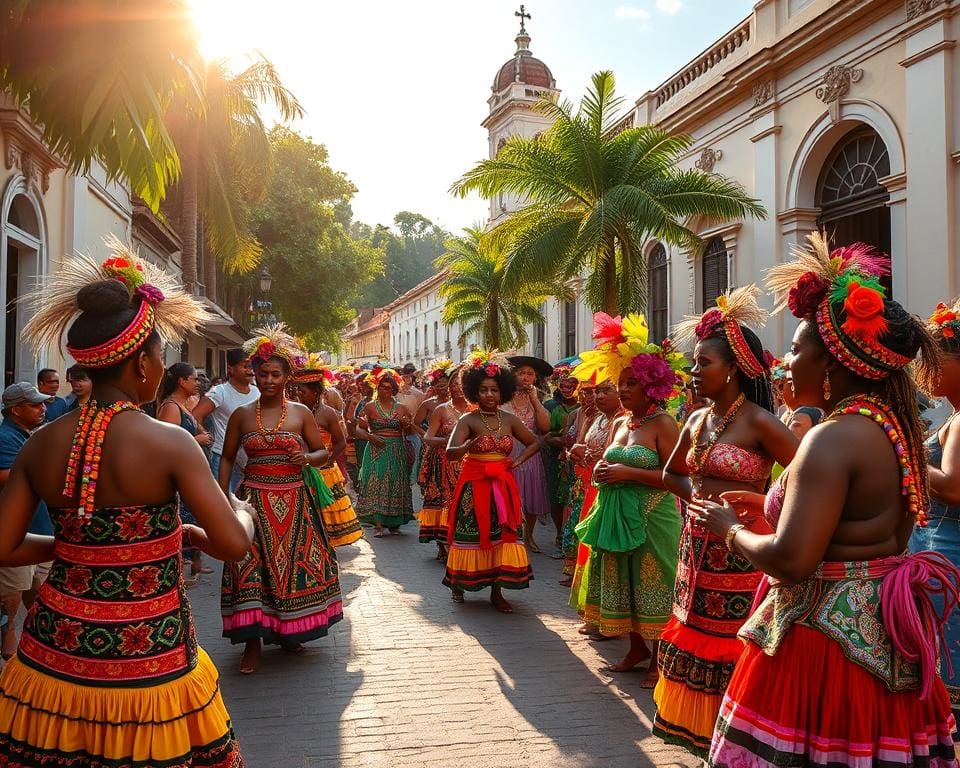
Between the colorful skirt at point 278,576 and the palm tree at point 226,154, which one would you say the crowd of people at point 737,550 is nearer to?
the colorful skirt at point 278,576

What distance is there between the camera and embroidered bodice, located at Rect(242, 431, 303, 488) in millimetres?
6141

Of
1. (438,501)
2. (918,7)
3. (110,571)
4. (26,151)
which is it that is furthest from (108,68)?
(918,7)

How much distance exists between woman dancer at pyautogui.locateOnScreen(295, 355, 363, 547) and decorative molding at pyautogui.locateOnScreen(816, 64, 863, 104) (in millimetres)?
10722

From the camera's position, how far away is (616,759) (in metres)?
4.55

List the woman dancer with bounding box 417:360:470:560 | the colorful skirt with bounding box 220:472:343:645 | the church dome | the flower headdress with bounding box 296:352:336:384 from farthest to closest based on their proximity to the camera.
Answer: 1. the church dome
2. the woman dancer with bounding box 417:360:470:560
3. the flower headdress with bounding box 296:352:336:384
4. the colorful skirt with bounding box 220:472:343:645

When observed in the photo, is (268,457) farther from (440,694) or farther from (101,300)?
(101,300)

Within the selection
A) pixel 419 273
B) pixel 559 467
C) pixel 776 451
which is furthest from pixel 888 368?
pixel 419 273

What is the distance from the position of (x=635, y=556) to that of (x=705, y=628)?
5.16ft

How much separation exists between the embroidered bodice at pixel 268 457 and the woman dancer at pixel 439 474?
3.58m

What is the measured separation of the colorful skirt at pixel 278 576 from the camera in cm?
605

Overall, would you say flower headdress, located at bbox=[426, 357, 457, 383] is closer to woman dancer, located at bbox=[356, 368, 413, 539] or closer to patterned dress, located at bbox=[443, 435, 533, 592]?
woman dancer, located at bbox=[356, 368, 413, 539]

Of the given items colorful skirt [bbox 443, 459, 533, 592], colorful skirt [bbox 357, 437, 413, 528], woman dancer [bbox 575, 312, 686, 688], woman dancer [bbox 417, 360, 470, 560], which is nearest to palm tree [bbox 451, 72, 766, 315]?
colorful skirt [bbox 357, 437, 413, 528]

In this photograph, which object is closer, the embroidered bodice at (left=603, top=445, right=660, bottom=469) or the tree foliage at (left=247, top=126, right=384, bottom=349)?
the embroidered bodice at (left=603, top=445, right=660, bottom=469)

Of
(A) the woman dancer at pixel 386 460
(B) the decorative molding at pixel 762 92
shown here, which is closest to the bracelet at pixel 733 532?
(A) the woman dancer at pixel 386 460
